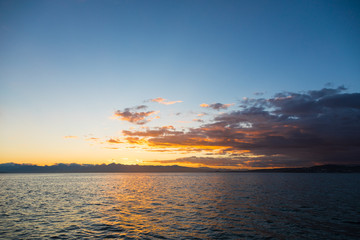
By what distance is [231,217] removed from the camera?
3484cm

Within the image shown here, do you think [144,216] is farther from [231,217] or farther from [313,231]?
[313,231]

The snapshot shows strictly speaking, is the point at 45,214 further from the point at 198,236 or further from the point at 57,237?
the point at 198,236

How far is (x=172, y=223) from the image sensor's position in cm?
3116

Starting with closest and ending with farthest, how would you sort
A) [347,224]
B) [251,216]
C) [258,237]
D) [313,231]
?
[258,237] → [313,231] → [347,224] → [251,216]

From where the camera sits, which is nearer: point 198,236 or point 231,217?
point 198,236

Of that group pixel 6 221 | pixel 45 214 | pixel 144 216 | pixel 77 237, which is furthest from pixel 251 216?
pixel 6 221

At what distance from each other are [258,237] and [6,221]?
117ft

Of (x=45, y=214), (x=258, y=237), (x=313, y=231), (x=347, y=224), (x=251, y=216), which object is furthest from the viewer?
(x=45, y=214)

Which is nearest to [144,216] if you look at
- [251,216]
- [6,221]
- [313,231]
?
[251,216]

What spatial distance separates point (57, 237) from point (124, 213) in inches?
586

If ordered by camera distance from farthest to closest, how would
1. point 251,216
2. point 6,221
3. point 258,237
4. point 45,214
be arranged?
1. point 45,214
2. point 251,216
3. point 6,221
4. point 258,237

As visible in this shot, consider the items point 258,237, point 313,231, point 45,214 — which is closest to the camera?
point 258,237

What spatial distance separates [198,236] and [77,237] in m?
13.6

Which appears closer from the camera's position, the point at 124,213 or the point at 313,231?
the point at 313,231
